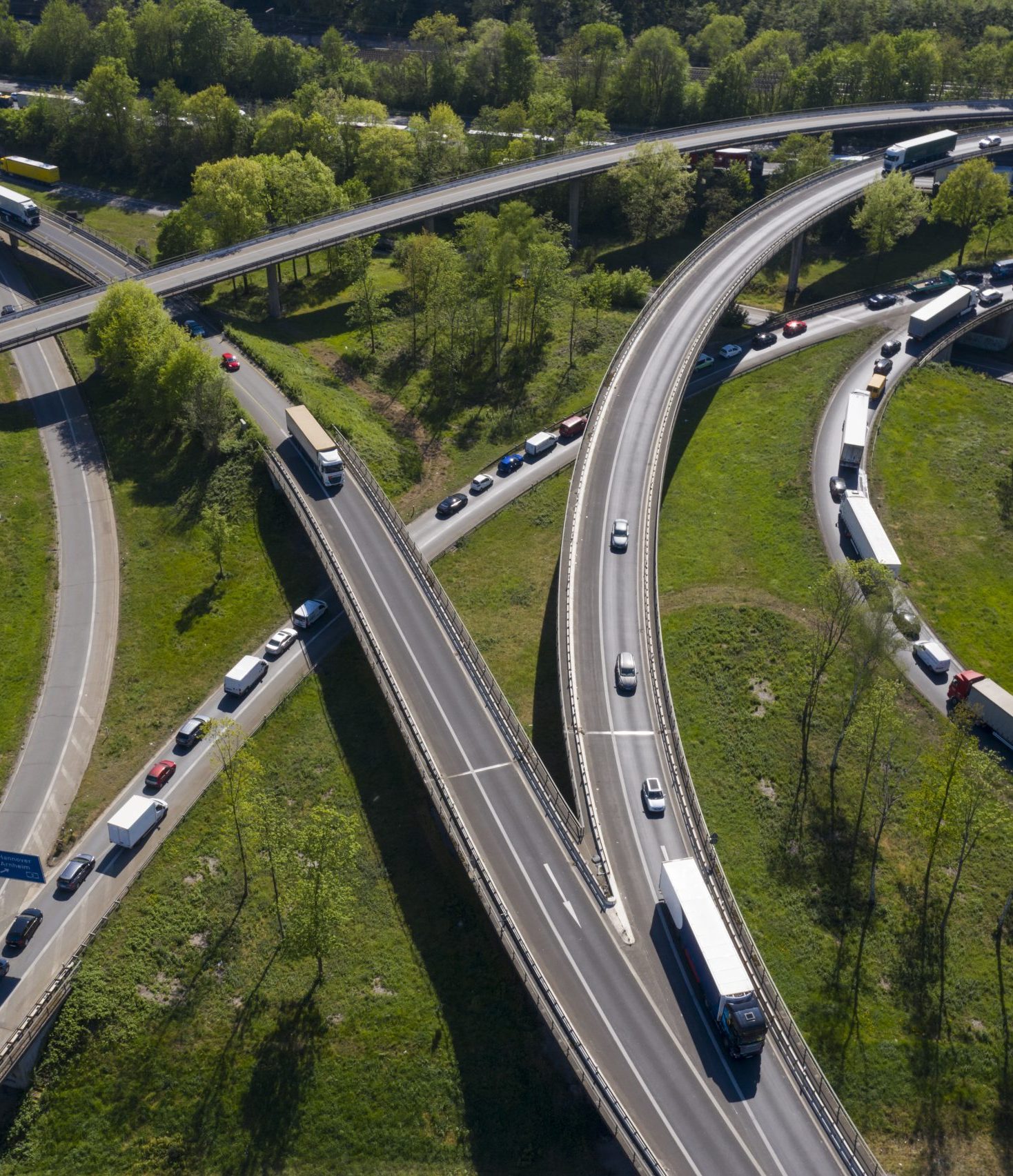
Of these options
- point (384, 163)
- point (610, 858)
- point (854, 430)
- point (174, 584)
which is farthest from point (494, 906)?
point (384, 163)

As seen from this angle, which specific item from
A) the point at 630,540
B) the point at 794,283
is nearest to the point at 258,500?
the point at 630,540

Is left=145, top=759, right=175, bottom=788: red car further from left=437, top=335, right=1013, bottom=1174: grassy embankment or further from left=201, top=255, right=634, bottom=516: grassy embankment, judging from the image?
left=201, top=255, right=634, bottom=516: grassy embankment

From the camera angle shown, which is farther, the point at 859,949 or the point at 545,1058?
the point at 859,949

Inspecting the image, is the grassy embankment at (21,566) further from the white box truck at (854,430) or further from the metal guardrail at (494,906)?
the white box truck at (854,430)

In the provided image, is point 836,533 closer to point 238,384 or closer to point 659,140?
point 238,384

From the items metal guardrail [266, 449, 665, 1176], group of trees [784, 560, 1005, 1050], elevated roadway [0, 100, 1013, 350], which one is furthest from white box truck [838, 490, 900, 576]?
elevated roadway [0, 100, 1013, 350]

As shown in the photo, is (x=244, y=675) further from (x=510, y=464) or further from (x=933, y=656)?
(x=933, y=656)
